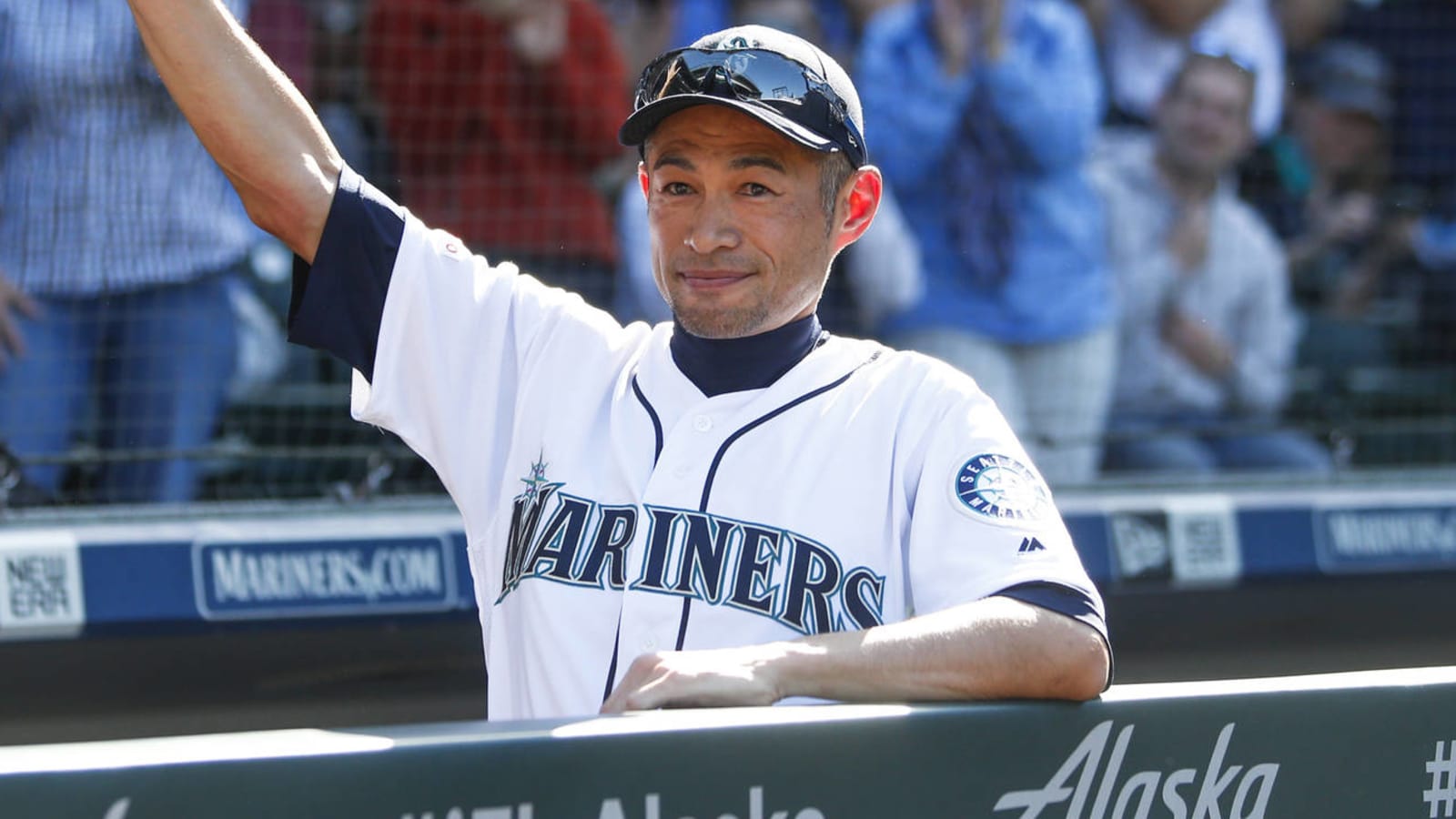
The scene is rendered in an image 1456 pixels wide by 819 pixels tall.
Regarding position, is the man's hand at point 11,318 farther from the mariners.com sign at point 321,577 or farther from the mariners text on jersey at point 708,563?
the mariners text on jersey at point 708,563

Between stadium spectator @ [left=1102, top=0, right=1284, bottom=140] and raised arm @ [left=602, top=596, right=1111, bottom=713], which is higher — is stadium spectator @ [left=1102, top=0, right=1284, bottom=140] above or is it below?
above

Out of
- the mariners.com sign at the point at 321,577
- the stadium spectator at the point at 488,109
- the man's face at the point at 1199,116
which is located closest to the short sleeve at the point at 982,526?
the mariners.com sign at the point at 321,577

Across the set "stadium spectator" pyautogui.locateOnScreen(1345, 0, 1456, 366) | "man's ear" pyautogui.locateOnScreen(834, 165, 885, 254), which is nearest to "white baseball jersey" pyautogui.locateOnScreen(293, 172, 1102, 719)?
"man's ear" pyautogui.locateOnScreen(834, 165, 885, 254)

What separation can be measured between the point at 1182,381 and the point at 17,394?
3139 mm

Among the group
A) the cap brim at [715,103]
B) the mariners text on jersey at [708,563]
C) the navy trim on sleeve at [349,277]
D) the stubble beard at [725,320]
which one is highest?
the cap brim at [715,103]

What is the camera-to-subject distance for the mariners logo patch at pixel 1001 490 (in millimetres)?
1717

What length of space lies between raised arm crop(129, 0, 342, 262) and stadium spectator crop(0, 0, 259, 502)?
1.97 m

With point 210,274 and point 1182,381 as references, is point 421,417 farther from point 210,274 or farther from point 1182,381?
point 1182,381

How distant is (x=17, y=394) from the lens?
3.69 m

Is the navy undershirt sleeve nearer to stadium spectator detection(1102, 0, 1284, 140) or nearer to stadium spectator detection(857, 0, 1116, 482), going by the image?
stadium spectator detection(857, 0, 1116, 482)

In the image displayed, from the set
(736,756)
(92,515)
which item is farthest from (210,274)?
(736,756)

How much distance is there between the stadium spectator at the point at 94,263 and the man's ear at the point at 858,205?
2150mm

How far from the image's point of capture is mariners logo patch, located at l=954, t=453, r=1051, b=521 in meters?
1.72

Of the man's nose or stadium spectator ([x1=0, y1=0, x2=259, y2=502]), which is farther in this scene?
stadium spectator ([x1=0, y1=0, x2=259, y2=502])
